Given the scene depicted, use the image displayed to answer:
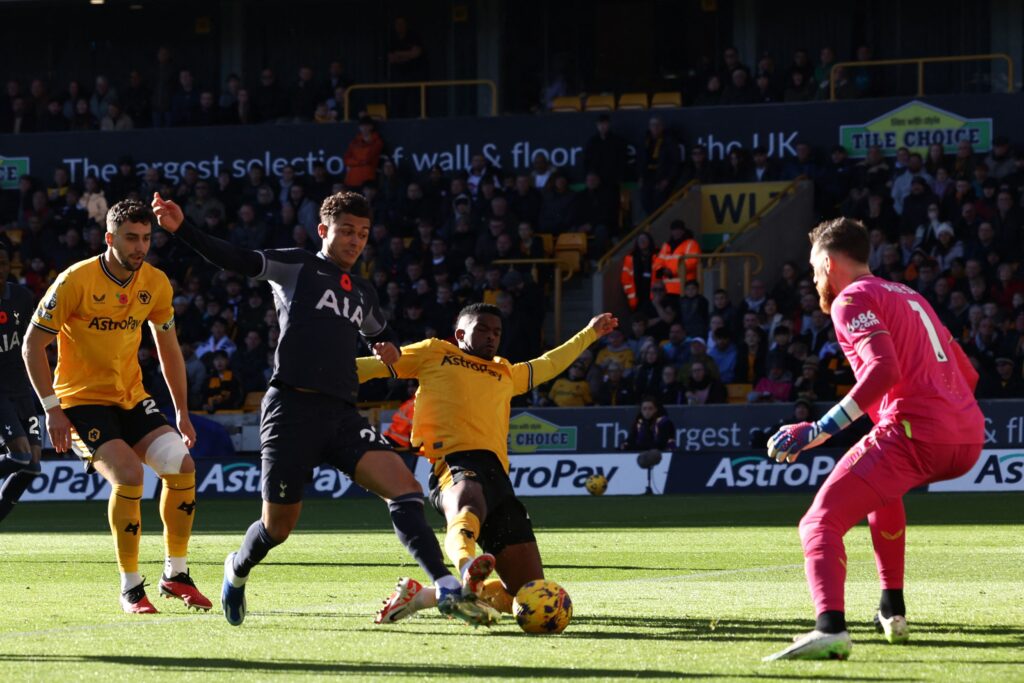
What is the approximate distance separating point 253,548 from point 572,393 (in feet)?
56.1

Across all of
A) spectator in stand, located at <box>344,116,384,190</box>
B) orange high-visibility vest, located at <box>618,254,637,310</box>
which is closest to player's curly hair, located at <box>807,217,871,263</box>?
orange high-visibility vest, located at <box>618,254,637,310</box>

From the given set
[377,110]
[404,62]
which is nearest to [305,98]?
[377,110]

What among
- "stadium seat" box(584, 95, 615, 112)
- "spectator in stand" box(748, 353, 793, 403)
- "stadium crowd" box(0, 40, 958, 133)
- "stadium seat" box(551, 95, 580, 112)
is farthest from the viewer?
"stadium seat" box(551, 95, 580, 112)

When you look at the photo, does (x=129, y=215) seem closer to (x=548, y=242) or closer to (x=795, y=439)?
(x=795, y=439)

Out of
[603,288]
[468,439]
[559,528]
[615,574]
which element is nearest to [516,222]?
[603,288]

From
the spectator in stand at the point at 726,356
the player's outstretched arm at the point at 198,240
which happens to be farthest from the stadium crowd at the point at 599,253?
the player's outstretched arm at the point at 198,240

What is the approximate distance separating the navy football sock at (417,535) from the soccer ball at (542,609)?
510 mm

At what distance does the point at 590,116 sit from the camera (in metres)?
30.2

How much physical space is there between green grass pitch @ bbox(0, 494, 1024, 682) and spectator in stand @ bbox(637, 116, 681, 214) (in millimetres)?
11639

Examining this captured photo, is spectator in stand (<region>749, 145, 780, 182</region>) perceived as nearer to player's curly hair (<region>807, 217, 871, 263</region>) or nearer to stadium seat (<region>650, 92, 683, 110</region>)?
stadium seat (<region>650, 92, 683, 110</region>)

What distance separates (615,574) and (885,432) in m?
4.96

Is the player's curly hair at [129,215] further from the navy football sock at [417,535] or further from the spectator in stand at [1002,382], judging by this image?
the spectator in stand at [1002,382]

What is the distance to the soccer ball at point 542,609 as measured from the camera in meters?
8.20

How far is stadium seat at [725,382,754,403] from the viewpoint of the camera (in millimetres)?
24656
